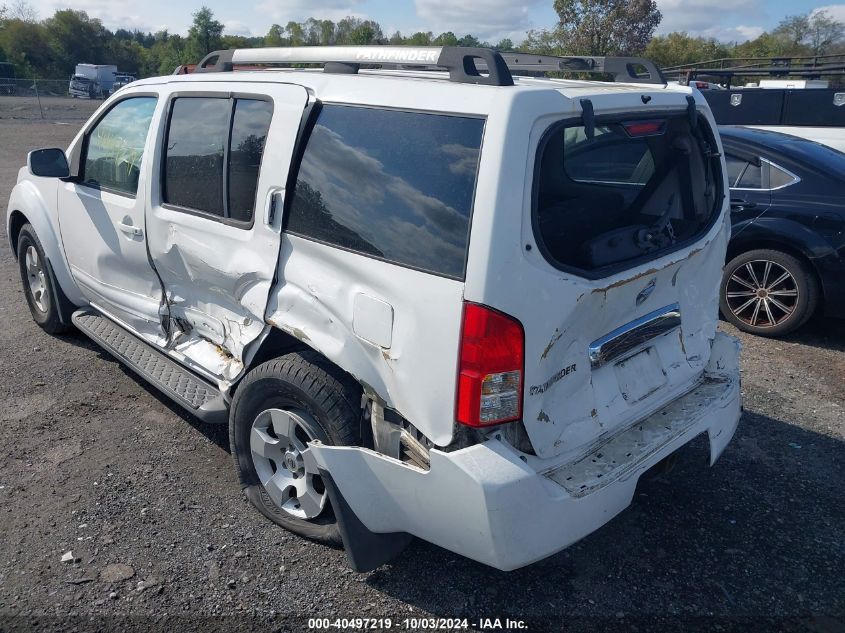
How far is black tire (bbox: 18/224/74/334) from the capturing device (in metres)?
5.04

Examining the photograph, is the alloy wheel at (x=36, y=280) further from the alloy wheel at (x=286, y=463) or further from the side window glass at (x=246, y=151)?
the alloy wheel at (x=286, y=463)

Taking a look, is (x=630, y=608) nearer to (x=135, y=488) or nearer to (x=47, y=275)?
(x=135, y=488)

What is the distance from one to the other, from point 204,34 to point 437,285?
198ft

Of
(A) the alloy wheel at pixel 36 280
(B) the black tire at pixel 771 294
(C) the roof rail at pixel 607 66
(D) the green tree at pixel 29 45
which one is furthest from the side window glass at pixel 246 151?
(D) the green tree at pixel 29 45

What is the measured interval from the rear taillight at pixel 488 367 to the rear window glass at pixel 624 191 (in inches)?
12.3

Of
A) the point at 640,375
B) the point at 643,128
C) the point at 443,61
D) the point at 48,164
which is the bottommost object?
the point at 640,375

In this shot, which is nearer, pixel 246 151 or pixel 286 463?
pixel 286 463

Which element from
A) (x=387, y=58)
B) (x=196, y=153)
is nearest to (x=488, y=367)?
(x=387, y=58)

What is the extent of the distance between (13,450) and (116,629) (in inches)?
66.1

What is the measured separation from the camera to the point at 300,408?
2.91m

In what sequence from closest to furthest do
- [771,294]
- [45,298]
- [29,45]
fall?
[45,298]
[771,294]
[29,45]

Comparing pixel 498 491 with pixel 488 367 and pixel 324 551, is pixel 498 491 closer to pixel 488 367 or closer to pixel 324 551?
pixel 488 367

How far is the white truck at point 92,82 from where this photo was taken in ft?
142

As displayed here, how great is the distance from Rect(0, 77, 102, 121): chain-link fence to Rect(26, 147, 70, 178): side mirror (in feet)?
93.1
